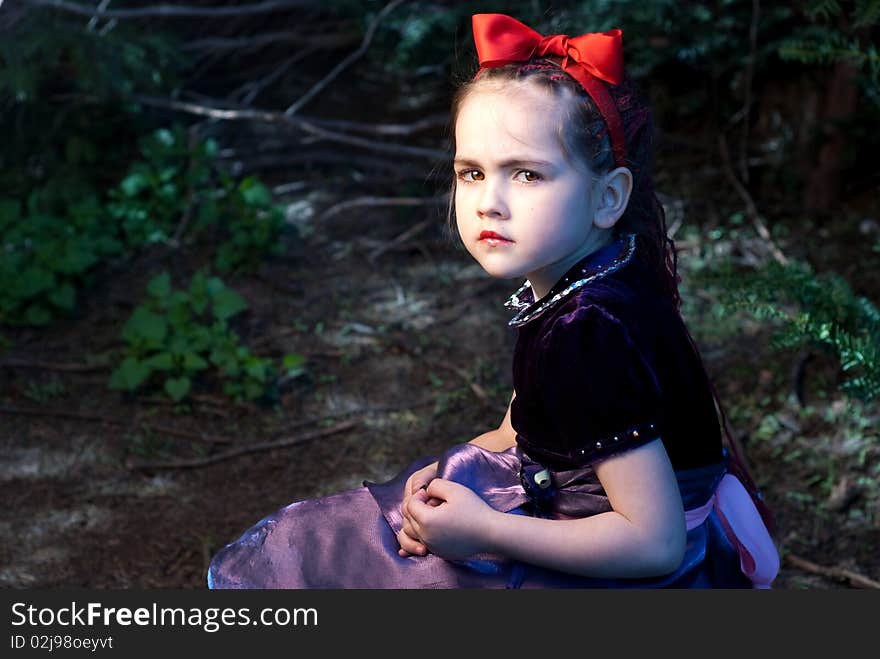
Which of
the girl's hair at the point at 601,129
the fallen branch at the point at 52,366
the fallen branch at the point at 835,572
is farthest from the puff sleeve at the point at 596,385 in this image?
the fallen branch at the point at 52,366

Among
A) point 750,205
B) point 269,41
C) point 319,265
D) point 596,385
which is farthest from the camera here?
point 269,41

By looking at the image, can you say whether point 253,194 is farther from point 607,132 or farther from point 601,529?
point 601,529

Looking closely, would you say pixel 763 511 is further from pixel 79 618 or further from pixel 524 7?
pixel 524 7

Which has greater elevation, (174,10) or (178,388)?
(174,10)

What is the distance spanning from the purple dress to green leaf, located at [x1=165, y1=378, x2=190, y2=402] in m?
1.44

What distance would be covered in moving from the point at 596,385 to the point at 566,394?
0.15 feet

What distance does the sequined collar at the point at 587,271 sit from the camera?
154cm

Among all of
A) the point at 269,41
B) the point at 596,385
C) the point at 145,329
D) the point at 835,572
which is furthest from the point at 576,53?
the point at 269,41

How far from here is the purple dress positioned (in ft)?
4.83

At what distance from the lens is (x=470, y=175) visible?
1566 mm

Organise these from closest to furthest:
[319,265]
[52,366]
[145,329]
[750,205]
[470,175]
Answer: [470,175], [145,329], [52,366], [750,205], [319,265]

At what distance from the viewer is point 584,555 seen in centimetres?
148

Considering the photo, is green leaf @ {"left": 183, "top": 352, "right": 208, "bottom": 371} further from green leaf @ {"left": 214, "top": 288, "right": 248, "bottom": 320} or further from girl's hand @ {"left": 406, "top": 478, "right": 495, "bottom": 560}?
girl's hand @ {"left": 406, "top": 478, "right": 495, "bottom": 560}

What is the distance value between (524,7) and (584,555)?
8.99 feet
